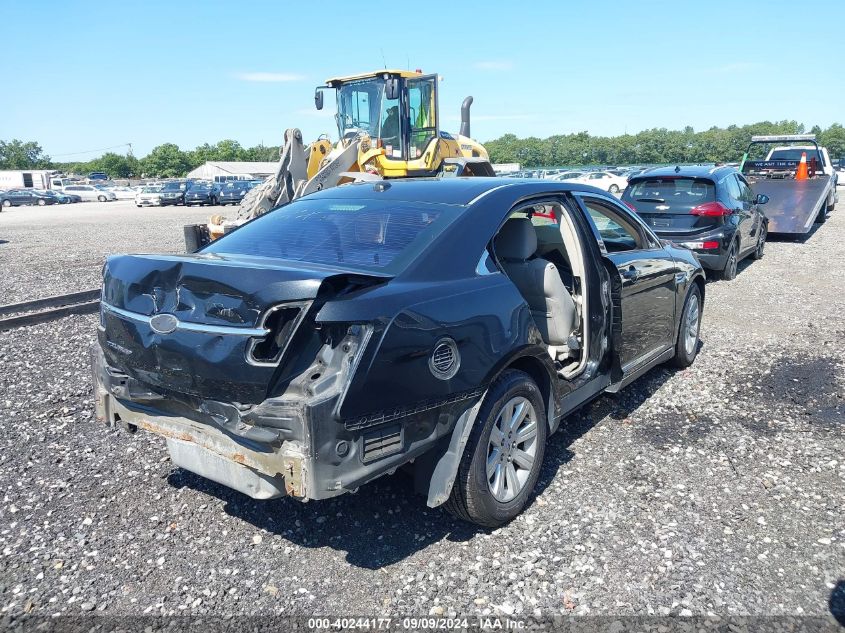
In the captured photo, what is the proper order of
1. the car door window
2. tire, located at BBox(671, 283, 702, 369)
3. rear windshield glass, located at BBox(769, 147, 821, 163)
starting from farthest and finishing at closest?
1. rear windshield glass, located at BBox(769, 147, 821, 163)
2. tire, located at BBox(671, 283, 702, 369)
3. the car door window

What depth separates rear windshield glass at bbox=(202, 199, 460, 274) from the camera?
10.9 feet

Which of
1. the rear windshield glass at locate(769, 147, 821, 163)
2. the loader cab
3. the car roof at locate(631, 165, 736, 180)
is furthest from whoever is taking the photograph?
the rear windshield glass at locate(769, 147, 821, 163)

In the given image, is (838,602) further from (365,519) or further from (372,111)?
(372,111)

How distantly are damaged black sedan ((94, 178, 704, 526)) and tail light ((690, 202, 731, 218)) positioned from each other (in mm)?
6274

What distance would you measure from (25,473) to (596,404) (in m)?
3.99

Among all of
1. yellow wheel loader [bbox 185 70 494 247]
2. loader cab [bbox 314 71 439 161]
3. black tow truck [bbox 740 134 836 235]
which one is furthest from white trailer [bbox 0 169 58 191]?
black tow truck [bbox 740 134 836 235]

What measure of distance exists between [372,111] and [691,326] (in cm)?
995

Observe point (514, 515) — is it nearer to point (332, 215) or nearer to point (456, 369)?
point (456, 369)

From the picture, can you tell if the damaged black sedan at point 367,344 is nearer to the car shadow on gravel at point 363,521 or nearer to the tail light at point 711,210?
the car shadow on gravel at point 363,521

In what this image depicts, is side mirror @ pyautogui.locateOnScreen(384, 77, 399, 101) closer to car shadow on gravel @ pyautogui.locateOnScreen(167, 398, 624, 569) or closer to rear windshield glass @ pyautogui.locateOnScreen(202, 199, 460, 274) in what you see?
rear windshield glass @ pyautogui.locateOnScreen(202, 199, 460, 274)

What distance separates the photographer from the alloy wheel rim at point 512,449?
132 inches

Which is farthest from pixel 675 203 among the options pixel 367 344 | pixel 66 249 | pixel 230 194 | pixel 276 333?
pixel 230 194

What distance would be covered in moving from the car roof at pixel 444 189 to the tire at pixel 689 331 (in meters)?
2.07

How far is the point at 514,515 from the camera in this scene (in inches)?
137
